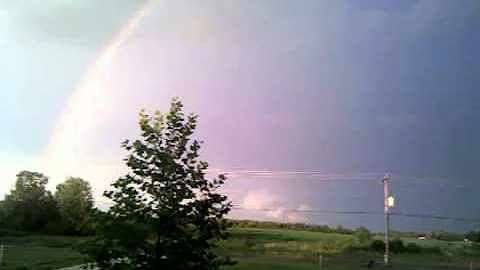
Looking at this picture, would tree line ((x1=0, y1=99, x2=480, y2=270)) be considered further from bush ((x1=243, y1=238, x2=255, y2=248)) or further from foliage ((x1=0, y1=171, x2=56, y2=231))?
foliage ((x1=0, y1=171, x2=56, y2=231))

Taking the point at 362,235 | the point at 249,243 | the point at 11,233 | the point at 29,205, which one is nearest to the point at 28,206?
the point at 29,205

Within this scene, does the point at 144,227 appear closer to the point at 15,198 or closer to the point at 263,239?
the point at 263,239

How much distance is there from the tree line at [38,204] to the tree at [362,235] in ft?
142

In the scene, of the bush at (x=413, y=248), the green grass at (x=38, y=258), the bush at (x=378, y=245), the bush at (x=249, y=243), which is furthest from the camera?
the bush at (x=378, y=245)

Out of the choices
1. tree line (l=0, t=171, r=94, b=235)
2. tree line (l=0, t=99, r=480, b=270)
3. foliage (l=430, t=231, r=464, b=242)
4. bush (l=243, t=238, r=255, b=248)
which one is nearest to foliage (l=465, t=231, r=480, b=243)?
foliage (l=430, t=231, r=464, b=242)

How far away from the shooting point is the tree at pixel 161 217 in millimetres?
7535

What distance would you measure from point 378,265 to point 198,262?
54088 mm

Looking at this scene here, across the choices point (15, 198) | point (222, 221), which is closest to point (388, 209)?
point (222, 221)

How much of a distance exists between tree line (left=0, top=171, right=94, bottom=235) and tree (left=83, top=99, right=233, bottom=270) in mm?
89798

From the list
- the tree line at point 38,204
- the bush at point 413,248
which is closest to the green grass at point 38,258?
the tree line at point 38,204

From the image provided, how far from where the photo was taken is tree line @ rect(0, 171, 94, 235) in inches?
3802

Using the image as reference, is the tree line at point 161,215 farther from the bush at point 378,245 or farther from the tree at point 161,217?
the bush at point 378,245

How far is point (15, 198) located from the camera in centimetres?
10225

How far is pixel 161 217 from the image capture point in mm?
7559
